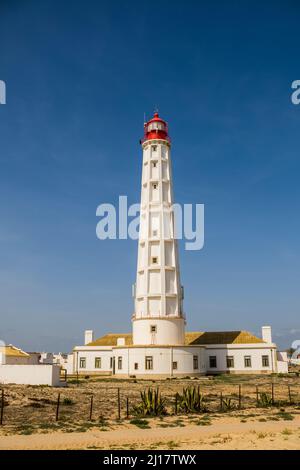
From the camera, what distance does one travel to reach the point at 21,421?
2023cm

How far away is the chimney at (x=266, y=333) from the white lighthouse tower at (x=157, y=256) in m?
12.6

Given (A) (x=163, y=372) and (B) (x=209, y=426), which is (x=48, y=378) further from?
(B) (x=209, y=426)

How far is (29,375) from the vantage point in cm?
3438

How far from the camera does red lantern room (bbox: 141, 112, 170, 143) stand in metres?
52.1

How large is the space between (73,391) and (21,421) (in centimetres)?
1103

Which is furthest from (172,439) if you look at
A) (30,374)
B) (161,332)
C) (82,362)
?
(82,362)

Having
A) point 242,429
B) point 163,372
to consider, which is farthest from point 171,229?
point 242,429

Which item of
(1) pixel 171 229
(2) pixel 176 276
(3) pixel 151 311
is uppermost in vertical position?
(1) pixel 171 229

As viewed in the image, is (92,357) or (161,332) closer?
(161,332)

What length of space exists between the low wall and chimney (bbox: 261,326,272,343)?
2966cm

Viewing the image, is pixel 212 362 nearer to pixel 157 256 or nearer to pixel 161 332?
pixel 161 332

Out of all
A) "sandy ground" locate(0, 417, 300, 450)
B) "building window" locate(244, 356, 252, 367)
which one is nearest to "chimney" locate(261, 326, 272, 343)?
"building window" locate(244, 356, 252, 367)

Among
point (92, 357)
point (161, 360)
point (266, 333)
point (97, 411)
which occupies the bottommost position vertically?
point (97, 411)

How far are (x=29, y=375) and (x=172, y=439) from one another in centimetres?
2093
